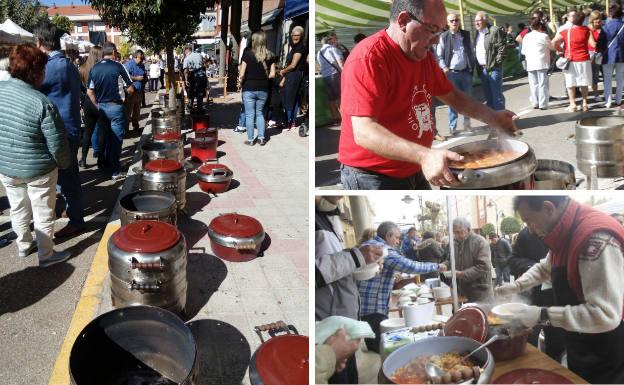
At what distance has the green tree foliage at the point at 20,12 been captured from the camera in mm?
36250

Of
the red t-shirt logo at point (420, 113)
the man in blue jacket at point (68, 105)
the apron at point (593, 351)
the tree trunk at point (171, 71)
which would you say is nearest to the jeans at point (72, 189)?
the man in blue jacket at point (68, 105)

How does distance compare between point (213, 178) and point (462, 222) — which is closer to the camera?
point (462, 222)

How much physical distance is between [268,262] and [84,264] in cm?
155

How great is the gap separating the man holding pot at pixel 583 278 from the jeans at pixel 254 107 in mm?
7421

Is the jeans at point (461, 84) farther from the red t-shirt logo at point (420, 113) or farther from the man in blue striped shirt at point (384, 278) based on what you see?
the man in blue striped shirt at point (384, 278)

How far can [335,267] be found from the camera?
59.5 inches

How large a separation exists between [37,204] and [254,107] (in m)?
5.01

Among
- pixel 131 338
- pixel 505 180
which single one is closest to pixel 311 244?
pixel 505 180

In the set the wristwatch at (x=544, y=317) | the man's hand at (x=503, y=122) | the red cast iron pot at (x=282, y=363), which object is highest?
the man's hand at (x=503, y=122)

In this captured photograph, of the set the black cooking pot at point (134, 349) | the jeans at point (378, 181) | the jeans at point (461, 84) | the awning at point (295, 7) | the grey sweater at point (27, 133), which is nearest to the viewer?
the jeans at point (378, 181)

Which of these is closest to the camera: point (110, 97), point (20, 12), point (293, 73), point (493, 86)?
point (493, 86)

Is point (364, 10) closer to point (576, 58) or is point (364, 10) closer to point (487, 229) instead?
point (487, 229)

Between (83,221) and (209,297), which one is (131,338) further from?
(83,221)

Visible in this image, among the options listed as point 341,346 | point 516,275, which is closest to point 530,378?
point 516,275
